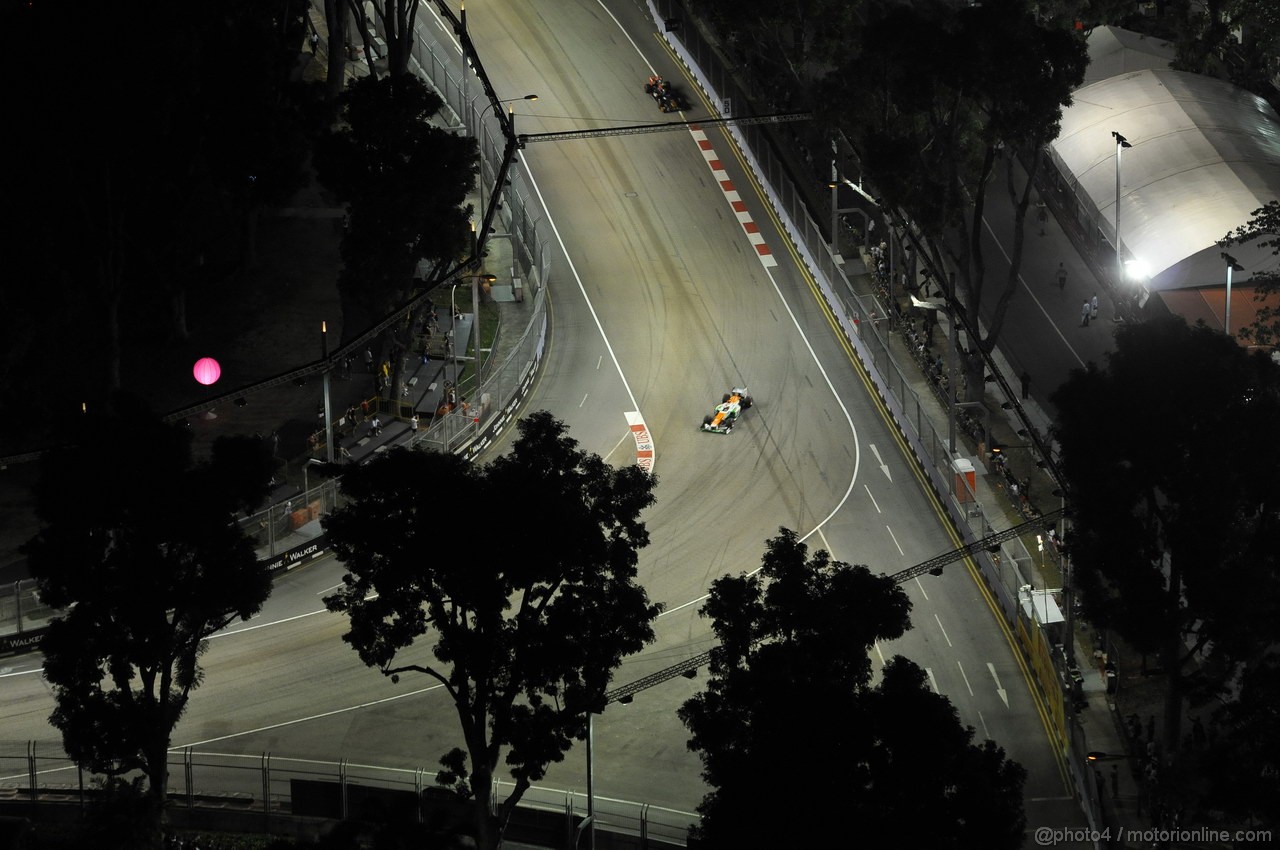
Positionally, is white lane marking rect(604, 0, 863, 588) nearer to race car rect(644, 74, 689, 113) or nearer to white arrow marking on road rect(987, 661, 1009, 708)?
race car rect(644, 74, 689, 113)

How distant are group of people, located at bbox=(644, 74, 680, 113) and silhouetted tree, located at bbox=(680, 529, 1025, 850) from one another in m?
52.0

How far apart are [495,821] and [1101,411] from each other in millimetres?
20075

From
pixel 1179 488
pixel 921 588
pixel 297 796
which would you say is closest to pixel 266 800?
pixel 297 796

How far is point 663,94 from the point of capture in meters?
96.6

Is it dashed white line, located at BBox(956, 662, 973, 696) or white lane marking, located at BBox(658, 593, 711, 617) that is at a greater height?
white lane marking, located at BBox(658, 593, 711, 617)

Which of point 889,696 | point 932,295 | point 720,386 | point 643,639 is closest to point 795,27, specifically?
point 932,295

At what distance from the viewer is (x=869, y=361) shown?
3172 inches

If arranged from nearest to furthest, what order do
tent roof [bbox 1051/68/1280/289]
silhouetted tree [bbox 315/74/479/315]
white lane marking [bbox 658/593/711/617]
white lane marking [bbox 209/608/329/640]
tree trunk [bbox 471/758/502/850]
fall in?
tree trunk [bbox 471/758/502/850] → white lane marking [bbox 209/608/329/640] → white lane marking [bbox 658/593/711/617] → silhouetted tree [bbox 315/74/479/315] → tent roof [bbox 1051/68/1280/289]

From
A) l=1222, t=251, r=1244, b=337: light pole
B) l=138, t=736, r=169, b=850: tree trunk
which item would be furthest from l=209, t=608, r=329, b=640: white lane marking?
l=1222, t=251, r=1244, b=337: light pole

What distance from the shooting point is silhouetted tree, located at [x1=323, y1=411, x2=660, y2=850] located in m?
50.4

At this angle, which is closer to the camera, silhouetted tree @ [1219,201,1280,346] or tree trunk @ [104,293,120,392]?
tree trunk @ [104,293,120,392]

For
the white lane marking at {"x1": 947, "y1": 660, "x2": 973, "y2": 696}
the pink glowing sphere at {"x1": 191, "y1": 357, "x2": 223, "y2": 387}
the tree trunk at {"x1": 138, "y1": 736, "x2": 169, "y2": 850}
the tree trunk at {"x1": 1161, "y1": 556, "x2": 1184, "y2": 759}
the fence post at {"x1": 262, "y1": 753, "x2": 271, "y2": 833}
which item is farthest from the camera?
the pink glowing sphere at {"x1": 191, "y1": 357, "x2": 223, "y2": 387}

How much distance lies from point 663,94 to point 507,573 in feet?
164

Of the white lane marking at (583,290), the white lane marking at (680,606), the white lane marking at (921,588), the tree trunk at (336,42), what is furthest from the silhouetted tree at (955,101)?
the tree trunk at (336,42)
